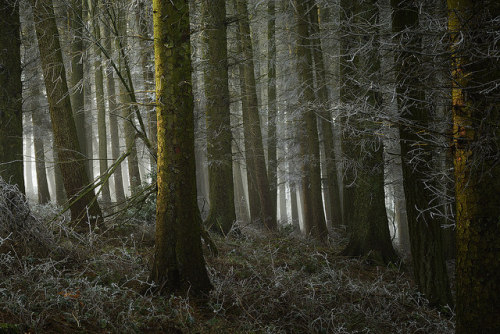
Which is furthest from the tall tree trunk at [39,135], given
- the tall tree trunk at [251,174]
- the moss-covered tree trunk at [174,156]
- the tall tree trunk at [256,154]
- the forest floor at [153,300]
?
the moss-covered tree trunk at [174,156]

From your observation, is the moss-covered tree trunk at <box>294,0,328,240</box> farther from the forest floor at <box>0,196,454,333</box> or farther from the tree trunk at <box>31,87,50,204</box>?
the tree trunk at <box>31,87,50,204</box>

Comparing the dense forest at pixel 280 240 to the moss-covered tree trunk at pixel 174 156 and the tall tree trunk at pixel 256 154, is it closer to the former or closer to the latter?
the moss-covered tree trunk at pixel 174 156

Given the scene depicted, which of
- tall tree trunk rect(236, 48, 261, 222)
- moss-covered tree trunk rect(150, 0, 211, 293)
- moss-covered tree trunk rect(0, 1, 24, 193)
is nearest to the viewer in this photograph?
moss-covered tree trunk rect(150, 0, 211, 293)

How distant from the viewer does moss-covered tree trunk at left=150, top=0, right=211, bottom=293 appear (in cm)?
493

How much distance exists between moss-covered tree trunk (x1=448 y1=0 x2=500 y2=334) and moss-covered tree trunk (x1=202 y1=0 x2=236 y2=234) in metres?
6.87

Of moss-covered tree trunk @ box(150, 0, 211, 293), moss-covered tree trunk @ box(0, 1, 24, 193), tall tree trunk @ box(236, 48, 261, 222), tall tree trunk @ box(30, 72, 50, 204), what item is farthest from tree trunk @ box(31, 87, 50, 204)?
moss-covered tree trunk @ box(150, 0, 211, 293)

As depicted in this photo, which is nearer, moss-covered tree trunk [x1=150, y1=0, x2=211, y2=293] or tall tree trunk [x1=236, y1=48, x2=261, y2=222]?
moss-covered tree trunk [x1=150, y1=0, x2=211, y2=293]

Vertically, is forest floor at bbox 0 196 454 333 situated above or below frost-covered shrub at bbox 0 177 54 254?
below

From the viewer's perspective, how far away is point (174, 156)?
16.1 ft

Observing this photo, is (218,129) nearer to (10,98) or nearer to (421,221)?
(10,98)

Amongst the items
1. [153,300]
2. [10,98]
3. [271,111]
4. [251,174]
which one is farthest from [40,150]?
[153,300]

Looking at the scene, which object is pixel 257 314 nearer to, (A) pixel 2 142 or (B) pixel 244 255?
(B) pixel 244 255

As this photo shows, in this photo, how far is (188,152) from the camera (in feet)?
16.4

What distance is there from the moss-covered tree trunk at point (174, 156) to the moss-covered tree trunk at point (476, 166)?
10.1 ft
